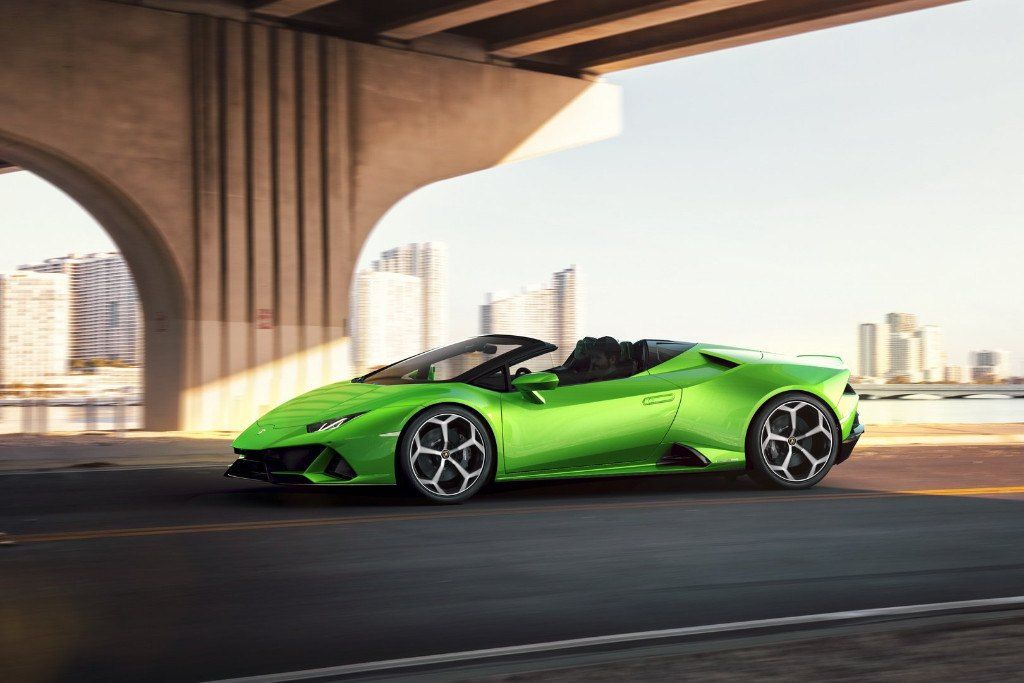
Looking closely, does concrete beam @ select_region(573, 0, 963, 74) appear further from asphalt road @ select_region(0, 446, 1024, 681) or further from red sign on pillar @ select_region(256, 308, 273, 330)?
asphalt road @ select_region(0, 446, 1024, 681)

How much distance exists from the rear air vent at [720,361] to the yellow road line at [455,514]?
1.03 meters

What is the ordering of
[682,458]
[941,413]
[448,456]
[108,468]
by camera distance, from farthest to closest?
1. [941,413]
2. [108,468]
3. [682,458]
4. [448,456]

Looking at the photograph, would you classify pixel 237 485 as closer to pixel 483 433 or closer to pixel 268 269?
pixel 483 433

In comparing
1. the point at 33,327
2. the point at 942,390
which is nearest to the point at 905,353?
the point at 942,390

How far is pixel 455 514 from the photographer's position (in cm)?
717

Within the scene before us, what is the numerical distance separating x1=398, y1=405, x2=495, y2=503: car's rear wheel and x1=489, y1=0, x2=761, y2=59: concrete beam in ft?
36.8

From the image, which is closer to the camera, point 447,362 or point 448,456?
point 448,456

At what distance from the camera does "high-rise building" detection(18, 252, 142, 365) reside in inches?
1044

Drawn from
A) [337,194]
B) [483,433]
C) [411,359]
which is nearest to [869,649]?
[483,433]

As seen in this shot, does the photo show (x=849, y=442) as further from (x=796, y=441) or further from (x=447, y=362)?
(x=447, y=362)

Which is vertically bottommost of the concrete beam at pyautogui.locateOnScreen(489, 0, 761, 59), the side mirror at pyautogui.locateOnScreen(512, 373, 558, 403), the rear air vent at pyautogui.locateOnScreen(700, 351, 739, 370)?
the side mirror at pyautogui.locateOnScreen(512, 373, 558, 403)

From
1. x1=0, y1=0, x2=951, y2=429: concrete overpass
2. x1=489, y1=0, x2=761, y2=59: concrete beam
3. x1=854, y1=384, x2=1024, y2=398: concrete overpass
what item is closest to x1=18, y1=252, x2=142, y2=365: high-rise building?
x1=0, y1=0, x2=951, y2=429: concrete overpass

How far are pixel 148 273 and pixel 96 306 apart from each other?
15.8 metres

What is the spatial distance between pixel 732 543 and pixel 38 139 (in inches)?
493
